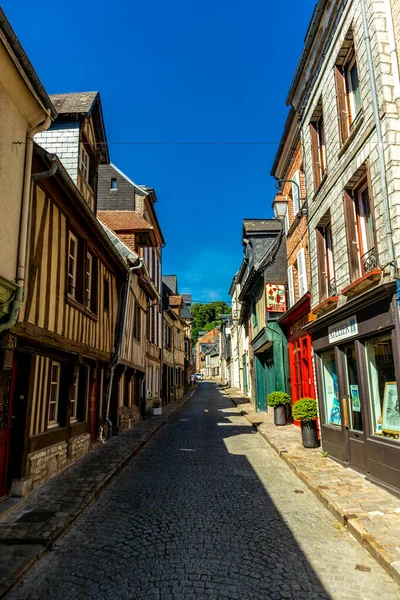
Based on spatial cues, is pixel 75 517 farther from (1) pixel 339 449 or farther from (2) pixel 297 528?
(1) pixel 339 449

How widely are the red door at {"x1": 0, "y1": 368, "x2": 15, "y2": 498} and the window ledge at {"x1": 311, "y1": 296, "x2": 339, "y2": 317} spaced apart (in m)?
6.10

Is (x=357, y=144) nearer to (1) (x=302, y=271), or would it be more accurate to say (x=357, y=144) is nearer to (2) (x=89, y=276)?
(1) (x=302, y=271)

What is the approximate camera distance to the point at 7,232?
211 inches

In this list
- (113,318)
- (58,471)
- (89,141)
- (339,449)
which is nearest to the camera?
(58,471)

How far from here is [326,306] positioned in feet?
29.1

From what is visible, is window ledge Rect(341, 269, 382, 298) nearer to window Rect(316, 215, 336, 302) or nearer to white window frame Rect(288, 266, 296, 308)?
window Rect(316, 215, 336, 302)

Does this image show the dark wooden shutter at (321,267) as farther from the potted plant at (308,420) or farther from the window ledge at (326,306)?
the potted plant at (308,420)

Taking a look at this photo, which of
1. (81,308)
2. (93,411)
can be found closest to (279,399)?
(93,411)

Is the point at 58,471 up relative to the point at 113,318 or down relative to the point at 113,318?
down

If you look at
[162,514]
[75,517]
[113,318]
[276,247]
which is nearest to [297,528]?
[162,514]

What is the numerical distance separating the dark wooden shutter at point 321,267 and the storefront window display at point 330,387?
1.38m

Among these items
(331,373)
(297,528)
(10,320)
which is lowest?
(297,528)

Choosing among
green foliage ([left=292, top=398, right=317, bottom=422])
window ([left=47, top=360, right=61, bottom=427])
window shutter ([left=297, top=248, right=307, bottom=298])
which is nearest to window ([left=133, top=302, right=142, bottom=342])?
window shutter ([left=297, top=248, right=307, bottom=298])

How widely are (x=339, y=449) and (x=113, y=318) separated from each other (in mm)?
7033
